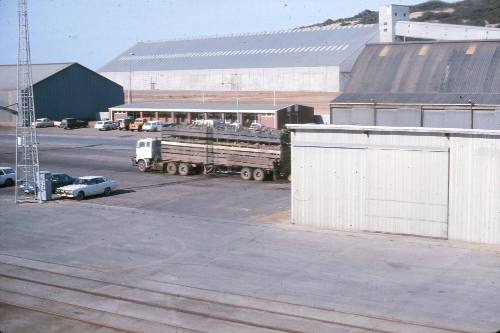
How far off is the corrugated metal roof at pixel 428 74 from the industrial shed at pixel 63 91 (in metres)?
61.7

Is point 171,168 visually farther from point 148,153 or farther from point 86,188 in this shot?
point 86,188

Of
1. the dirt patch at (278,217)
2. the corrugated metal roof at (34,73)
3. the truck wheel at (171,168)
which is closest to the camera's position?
the dirt patch at (278,217)

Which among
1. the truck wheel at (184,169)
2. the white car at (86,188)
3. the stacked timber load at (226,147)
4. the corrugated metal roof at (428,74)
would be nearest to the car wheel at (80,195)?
the white car at (86,188)

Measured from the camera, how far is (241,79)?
9056cm

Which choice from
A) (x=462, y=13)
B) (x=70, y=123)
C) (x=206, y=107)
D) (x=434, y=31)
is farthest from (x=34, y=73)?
(x=462, y=13)

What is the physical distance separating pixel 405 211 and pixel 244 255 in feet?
21.3

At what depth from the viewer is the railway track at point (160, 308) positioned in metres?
15.7

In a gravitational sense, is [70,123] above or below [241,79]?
below

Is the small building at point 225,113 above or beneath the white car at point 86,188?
→ above

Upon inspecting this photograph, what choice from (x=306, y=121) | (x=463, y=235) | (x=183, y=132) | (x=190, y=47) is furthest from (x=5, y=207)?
(x=190, y=47)

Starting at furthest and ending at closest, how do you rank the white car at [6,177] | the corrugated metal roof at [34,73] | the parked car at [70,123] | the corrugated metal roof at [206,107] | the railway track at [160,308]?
the corrugated metal roof at [34,73]
the parked car at [70,123]
the corrugated metal roof at [206,107]
the white car at [6,177]
the railway track at [160,308]

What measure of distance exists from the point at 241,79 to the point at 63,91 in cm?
2433

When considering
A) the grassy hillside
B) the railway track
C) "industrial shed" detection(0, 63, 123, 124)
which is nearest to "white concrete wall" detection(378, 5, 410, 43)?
"industrial shed" detection(0, 63, 123, 124)

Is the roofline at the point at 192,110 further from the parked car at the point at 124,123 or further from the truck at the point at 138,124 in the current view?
the truck at the point at 138,124
